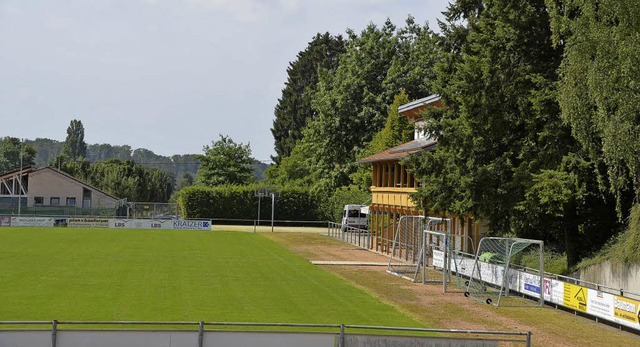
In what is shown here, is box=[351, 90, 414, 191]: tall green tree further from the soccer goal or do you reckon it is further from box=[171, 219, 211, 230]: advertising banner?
the soccer goal

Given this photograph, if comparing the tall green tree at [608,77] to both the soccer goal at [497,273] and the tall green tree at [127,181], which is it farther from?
the tall green tree at [127,181]

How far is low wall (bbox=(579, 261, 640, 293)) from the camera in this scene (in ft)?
98.8

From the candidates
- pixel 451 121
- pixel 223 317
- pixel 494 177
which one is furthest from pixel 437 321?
pixel 451 121

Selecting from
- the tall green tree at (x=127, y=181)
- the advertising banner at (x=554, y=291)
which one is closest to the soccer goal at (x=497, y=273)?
the advertising banner at (x=554, y=291)

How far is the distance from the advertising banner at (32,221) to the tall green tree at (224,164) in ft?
133

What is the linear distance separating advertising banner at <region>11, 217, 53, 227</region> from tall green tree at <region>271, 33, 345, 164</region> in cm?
6074

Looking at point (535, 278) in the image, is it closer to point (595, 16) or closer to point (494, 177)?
point (494, 177)

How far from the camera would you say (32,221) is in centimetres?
8438

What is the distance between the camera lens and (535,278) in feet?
110

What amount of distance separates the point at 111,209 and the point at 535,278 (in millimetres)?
68950

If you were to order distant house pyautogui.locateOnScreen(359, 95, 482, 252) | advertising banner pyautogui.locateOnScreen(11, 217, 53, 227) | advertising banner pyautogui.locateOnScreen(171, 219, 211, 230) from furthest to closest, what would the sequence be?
advertising banner pyautogui.locateOnScreen(171, 219, 211, 230)
advertising banner pyautogui.locateOnScreen(11, 217, 53, 227)
distant house pyautogui.locateOnScreen(359, 95, 482, 252)

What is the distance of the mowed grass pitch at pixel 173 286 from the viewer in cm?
2681

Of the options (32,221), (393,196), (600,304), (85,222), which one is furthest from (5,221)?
(600,304)

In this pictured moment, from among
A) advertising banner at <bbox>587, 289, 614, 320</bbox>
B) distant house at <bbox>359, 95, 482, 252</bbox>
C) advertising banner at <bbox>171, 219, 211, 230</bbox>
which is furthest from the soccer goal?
advertising banner at <bbox>171, 219, 211, 230</bbox>
